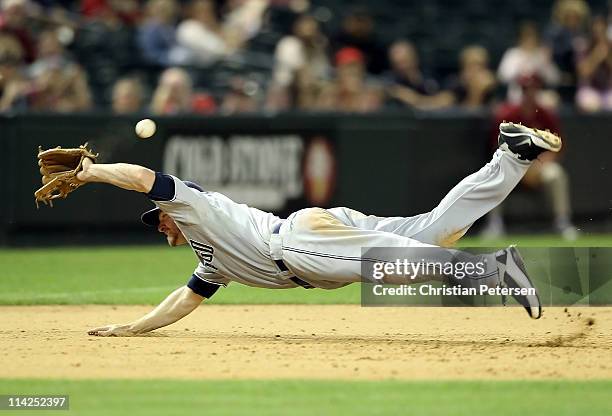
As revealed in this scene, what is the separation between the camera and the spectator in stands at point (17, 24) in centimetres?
1545

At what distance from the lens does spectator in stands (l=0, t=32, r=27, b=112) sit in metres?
14.9

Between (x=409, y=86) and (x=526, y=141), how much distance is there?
9612 mm

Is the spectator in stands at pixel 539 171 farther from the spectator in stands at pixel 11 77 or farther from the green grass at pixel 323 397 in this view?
the green grass at pixel 323 397

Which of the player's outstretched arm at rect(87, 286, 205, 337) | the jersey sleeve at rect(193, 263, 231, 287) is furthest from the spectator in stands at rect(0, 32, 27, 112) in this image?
the jersey sleeve at rect(193, 263, 231, 287)

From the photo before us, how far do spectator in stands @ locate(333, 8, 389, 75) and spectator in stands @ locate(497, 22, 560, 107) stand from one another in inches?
71.7

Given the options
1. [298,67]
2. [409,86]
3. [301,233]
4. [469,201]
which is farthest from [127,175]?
[409,86]

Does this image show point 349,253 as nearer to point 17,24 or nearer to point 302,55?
point 17,24

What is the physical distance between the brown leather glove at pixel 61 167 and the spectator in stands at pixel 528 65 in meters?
10.3

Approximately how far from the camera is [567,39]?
18391 mm

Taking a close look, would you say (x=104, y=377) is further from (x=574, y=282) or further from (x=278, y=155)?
(x=278, y=155)

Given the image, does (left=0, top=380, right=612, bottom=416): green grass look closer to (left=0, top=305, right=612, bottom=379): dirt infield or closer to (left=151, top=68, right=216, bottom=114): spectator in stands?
(left=0, top=305, right=612, bottom=379): dirt infield

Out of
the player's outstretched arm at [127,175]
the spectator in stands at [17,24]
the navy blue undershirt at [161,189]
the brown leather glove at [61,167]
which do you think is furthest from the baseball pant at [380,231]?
the spectator in stands at [17,24]

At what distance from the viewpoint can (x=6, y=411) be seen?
5730 mm

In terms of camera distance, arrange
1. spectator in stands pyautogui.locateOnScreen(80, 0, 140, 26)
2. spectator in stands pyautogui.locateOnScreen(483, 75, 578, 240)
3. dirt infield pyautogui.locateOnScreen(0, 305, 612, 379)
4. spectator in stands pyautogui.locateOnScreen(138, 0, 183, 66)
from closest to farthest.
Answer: dirt infield pyautogui.locateOnScreen(0, 305, 612, 379) → spectator in stands pyautogui.locateOnScreen(483, 75, 578, 240) → spectator in stands pyautogui.locateOnScreen(138, 0, 183, 66) → spectator in stands pyautogui.locateOnScreen(80, 0, 140, 26)
